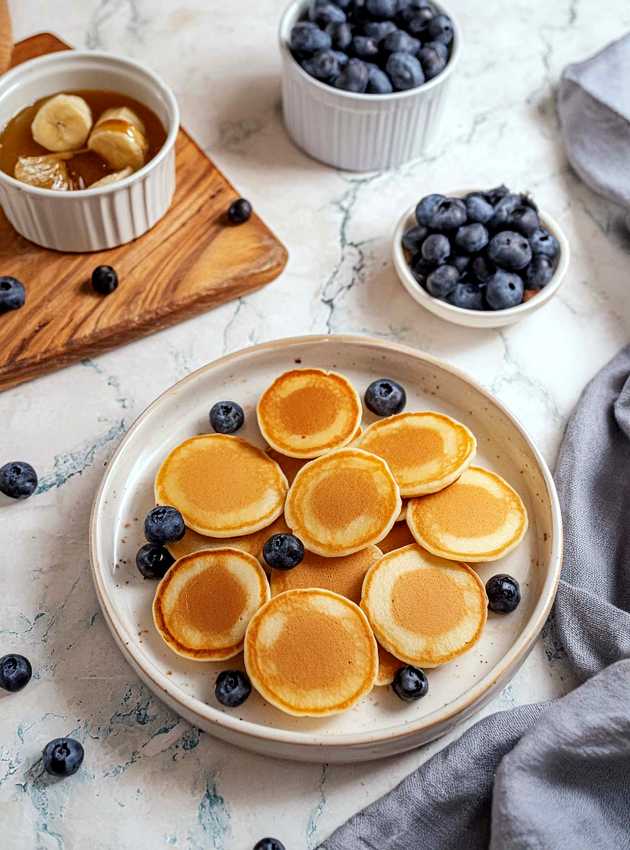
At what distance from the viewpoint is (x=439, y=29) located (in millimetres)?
1666

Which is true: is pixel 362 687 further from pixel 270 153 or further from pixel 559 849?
pixel 270 153

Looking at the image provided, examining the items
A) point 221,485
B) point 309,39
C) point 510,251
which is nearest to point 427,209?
point 510,251

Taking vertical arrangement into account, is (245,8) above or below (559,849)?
above

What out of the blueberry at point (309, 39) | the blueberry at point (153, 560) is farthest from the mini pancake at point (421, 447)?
the blueberry at point (309, 39)

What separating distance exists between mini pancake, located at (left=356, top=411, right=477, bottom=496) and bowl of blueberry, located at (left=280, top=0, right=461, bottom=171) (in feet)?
1.97

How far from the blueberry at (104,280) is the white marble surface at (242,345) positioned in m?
0.11

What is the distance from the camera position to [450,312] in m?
1.53

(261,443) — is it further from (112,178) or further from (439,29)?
(439,29)

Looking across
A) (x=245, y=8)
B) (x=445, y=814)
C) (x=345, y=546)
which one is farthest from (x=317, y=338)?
(x=245, y=8)

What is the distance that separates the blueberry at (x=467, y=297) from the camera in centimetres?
154

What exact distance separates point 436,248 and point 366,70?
35cm

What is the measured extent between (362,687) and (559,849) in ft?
0.94

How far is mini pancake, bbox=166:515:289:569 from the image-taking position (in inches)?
50.3

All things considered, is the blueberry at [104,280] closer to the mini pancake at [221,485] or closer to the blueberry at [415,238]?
the mini pancake at [221,485]
